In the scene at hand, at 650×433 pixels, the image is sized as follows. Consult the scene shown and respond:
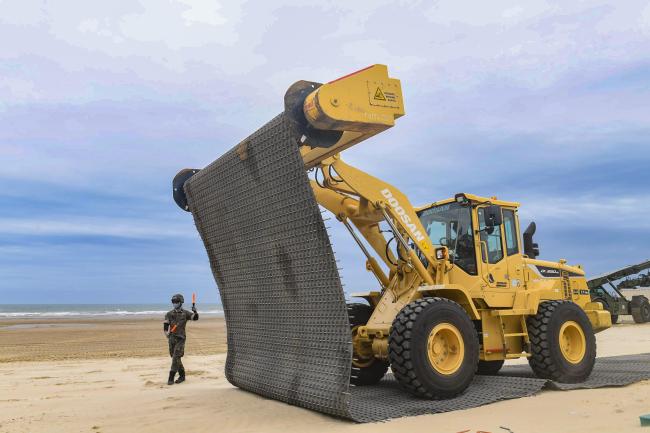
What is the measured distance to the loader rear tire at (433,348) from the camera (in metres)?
6.84

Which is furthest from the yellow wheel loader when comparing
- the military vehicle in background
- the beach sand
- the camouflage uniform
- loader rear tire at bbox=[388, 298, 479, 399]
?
the military vehicle in background

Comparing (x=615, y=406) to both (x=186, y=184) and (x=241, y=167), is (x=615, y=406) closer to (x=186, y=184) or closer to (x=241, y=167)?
(x=241, y=167)

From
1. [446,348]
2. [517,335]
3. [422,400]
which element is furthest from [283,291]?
[517,335]

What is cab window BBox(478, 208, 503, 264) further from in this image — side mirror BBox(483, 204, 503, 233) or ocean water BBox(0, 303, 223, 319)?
ocean water BBox(0, 303, 223, 319)

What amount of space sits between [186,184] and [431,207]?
150 inches

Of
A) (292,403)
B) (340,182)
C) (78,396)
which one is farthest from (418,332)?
(78,396)

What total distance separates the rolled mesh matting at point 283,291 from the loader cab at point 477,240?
4.98ft

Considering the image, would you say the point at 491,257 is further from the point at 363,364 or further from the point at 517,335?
the point at 363,364

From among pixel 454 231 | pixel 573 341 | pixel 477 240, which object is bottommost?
pixel 573 341

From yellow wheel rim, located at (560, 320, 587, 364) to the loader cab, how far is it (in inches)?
40.2

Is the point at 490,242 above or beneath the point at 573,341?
above

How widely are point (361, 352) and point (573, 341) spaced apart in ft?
10.9

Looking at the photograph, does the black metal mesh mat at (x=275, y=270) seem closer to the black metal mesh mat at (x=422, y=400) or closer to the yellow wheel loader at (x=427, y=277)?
the yellow wheel loader at (x=427, y=277)

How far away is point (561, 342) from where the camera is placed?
865 cm
